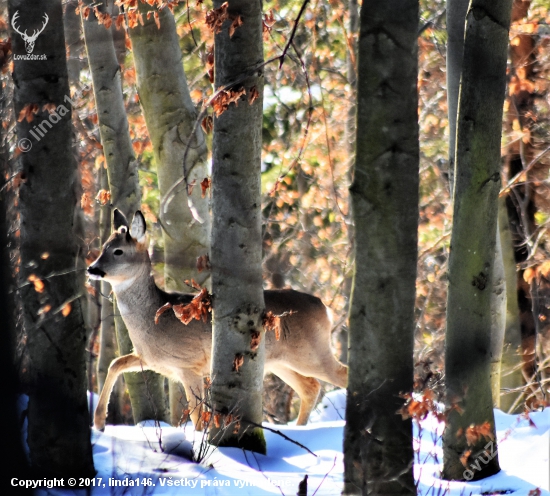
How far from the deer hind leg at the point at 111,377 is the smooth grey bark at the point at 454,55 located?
3677 mm

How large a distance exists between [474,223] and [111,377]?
13.9ft

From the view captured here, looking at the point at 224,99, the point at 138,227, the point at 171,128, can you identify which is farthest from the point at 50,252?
the point at 171,128

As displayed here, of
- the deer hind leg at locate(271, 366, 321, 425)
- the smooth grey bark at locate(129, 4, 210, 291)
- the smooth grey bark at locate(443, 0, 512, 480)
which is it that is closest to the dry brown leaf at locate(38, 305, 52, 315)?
the smooth grey bark at locate(443, 0, 512, 480)

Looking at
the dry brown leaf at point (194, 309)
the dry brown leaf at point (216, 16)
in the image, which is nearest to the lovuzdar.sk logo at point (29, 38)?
the dry brown leaf at point (216, 16)

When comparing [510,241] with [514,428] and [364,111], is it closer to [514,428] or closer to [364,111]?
[514,428]

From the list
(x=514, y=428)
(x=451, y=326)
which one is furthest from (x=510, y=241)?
(x=451, y=326)

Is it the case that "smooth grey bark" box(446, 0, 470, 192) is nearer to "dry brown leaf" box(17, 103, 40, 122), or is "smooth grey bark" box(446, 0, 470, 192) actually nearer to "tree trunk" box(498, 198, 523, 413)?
"dry brown leaf" box(17, 103, 40, 122)

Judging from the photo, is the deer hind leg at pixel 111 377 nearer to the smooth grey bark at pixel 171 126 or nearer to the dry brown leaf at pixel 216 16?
the smooth grey bark at pixel 171 126

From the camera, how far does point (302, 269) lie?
22.0 meters

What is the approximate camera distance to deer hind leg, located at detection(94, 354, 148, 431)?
26.8ft

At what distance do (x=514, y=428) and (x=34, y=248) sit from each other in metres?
4.33

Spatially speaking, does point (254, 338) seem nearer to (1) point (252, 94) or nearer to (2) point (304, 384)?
(1) point (252, 94)

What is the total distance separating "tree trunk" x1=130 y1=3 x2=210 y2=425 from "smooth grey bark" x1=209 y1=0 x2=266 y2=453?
8.32 ft

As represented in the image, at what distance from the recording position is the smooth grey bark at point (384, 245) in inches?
208
